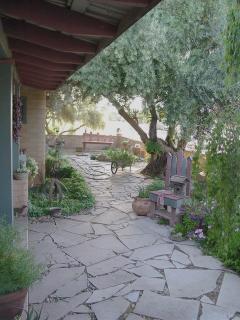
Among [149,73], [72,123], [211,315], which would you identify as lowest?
[211,315]

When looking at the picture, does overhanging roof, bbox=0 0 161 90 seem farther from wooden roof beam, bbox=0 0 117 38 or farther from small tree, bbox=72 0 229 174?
small tree, bbox=72 0 229 174

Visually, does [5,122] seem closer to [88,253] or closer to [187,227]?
[88,253]

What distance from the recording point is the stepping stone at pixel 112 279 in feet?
13.4

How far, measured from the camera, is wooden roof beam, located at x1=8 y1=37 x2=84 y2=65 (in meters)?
4.19

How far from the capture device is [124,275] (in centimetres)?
433

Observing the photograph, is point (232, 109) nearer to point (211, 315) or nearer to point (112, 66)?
point (211, 315)

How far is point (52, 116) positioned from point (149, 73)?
8656 mm

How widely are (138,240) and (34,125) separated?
4.66 metres

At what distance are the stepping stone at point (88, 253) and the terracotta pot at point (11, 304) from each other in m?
1.79

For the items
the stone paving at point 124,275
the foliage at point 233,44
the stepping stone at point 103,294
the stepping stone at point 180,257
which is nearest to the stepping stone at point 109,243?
the stone paving at point 124,275

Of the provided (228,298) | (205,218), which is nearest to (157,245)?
(205,218)

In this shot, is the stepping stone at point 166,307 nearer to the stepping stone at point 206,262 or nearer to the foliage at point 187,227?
the stepping stone at point 206,262

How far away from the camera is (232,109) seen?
371 centimetres

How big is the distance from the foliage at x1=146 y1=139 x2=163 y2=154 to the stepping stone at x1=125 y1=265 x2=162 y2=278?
7025 mm
